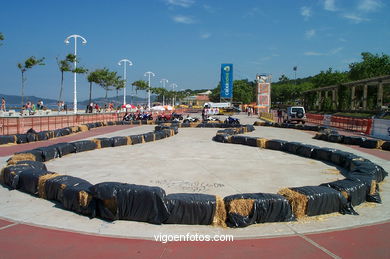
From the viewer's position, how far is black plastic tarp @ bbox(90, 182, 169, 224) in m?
6.97

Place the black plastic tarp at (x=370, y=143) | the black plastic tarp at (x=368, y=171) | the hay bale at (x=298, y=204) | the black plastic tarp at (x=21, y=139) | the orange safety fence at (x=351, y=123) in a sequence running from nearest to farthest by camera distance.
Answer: the hay bale at (x=298, y=204)
the black plastic tarp at (x=368, y=171)
the black plastic tarp at (x=370, y=143)
the black plastic tarp at (x=21, y=139)
the orange safety fence at (x=351, y=123)

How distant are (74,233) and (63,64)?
44.5m

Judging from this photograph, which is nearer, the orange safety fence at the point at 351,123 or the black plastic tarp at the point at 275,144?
the black plastic tarp at the point at 275,144

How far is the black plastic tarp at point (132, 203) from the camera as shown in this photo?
697cm

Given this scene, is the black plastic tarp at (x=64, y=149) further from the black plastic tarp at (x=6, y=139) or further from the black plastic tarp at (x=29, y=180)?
the black plastic tarp at (x=6, y=139)

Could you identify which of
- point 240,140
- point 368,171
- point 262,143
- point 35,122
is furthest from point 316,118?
point 368,171

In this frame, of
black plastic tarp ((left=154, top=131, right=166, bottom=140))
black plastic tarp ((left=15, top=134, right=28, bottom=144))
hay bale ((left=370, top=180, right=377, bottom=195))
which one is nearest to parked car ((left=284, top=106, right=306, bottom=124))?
black plastic tarp ((left=154, top=131, right=166, bottom=140))

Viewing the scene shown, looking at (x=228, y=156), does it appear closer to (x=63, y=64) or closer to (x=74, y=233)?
(x=74, y=233)

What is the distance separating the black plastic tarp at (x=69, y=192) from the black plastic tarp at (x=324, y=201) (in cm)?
467

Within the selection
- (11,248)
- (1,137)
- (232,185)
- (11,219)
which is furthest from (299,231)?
(1,137)

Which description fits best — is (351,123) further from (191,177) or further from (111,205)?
(111,205)

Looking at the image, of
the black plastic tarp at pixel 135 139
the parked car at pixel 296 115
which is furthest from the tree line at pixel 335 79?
the black plastic tarp at pixel 135 139

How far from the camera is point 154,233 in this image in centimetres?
646

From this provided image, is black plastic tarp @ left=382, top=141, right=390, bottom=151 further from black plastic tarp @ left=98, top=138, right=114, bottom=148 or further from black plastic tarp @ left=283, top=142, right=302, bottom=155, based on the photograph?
black plastic tarp @ left=98, top=138, right=114, bottom=148
